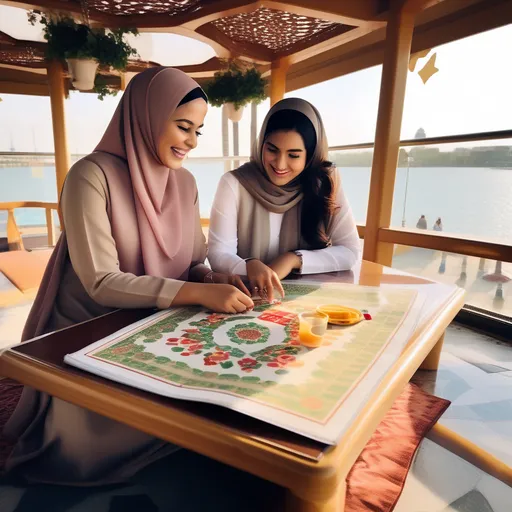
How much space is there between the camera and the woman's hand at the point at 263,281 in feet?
3.30

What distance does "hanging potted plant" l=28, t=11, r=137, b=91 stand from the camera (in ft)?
9.45

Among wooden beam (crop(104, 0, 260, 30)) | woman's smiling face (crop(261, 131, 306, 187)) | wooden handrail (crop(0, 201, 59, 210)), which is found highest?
wooden beam (crop(104, 0, 260, 30))

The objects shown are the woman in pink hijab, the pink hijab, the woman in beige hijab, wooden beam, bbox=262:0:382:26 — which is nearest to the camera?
the woman in pink hijab

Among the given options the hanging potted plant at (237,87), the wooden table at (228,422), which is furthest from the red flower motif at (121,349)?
the hanging potted plant at (237,87)

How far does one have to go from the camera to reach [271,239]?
1601 mm

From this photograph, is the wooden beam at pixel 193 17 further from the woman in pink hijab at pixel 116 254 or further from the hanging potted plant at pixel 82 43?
the woman in pink hijab at pixel 116 254

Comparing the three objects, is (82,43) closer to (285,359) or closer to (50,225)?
(50,225)

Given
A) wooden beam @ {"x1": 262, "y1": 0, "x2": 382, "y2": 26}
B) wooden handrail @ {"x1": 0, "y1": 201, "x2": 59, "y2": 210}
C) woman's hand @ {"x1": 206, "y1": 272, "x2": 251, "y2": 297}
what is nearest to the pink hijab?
woman's hand @ {"x1": 206, "y1": 272, "x2": 251, "y2": 297}

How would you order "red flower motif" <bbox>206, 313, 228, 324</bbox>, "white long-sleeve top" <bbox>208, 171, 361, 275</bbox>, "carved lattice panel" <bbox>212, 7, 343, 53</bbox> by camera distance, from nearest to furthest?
"red flower motif" <bbox>206, 313, 228, 324</bbox> < "white long-sleeve top" <bbox>208, 171, 361, 275</bbox> < "carved lattice panel" <bbox>212, 7, 343, 53</bbox>

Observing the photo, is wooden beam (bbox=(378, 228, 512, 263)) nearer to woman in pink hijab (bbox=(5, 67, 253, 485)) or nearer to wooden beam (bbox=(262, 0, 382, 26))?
wooden beam (bbox=(262, 0, 382, 26))

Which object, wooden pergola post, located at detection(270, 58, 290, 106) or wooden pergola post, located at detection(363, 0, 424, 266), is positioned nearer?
wooden pergola post, located at detection(363, 0, 424, 266)

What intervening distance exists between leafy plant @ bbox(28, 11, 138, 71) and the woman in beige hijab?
2.11 m

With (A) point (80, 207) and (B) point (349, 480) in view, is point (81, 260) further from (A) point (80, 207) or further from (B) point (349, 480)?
(B) point (349, 480)

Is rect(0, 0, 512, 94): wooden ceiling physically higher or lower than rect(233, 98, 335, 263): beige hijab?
higher
